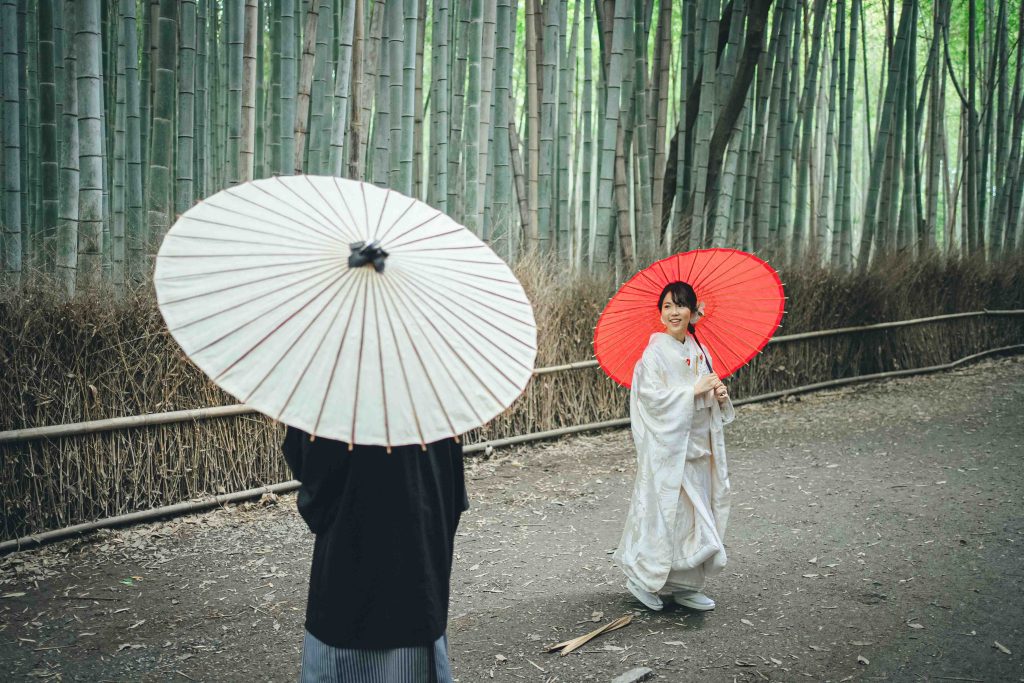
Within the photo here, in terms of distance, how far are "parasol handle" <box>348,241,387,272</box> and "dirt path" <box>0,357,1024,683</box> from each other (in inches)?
62.7

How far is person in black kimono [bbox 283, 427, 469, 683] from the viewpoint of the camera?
1.59 meters

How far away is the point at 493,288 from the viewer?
5.32ft

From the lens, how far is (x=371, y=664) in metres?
1.64

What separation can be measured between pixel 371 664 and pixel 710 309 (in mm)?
1860

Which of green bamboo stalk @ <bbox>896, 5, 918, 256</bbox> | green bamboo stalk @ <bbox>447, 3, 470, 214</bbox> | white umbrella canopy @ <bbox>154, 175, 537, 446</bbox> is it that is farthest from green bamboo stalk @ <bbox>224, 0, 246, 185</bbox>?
green bamboo stalk @ <bbox>896, 5, 918, 256</bbox>

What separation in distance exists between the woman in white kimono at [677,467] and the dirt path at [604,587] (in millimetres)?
182

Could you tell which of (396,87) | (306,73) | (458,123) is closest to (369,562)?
(306,73)

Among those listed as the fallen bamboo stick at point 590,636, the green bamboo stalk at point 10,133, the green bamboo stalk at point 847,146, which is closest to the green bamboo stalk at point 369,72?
the green bamboo stalk at point 10,133

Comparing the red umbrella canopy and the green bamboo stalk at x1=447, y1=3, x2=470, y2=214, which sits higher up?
the green bamboo stalk at x1=447, y1=3, x2=470, y2=214

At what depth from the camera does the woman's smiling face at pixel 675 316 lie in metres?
2.86

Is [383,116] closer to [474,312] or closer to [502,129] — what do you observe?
[502,129]

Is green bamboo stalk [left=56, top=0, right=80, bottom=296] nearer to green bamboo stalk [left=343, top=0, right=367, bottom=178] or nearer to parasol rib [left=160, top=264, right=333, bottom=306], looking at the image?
green bamboo stalk [left=343, top=0, right=367, bottom=178]

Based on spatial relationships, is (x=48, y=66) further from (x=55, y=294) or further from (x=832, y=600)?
(x=832, y=600)

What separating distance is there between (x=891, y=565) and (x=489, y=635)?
1675 millimetres
